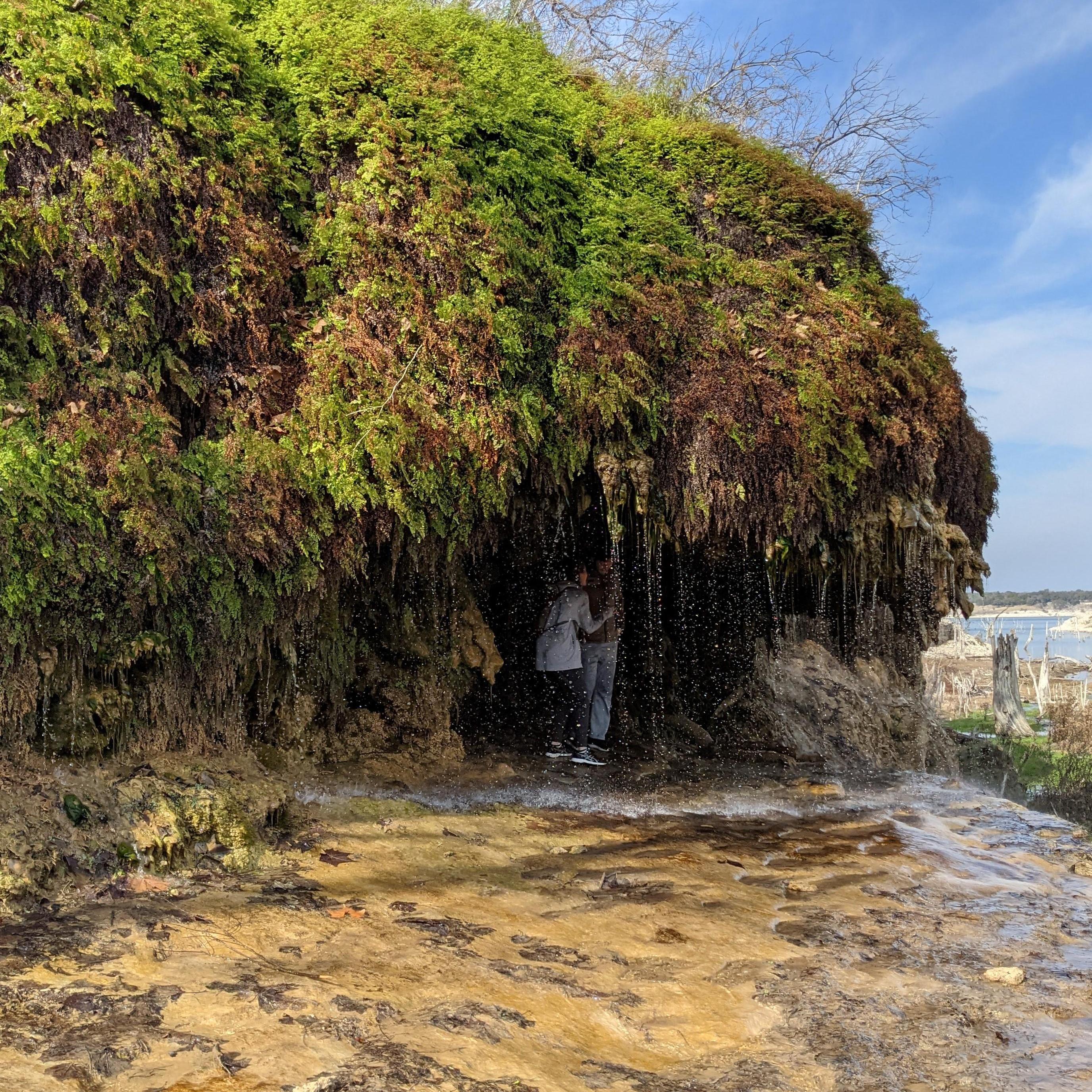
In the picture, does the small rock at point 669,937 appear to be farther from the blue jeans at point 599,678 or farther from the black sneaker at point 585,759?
the blue jeans at point 599,678

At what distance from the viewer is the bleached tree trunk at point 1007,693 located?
19.4 meters

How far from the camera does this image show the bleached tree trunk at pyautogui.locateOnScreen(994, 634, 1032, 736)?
764 inches

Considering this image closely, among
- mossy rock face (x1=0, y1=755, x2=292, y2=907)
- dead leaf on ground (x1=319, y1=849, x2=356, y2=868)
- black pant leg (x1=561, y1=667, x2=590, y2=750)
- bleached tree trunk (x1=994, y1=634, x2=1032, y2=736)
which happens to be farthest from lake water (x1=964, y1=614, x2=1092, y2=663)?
mossy rock face (x1=0, y1=755, x2=292, y2=907)

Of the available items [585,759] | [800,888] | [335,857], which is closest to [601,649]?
[585,759]

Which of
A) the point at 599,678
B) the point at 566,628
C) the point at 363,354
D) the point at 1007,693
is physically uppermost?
the point at 363,354

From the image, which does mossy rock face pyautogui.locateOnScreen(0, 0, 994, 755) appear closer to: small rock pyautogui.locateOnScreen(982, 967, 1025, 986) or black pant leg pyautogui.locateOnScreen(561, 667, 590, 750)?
black pant leg pyautogui.locateOnScreen(561, 667, 590, 750)

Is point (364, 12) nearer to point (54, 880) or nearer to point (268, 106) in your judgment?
point (268, 106)

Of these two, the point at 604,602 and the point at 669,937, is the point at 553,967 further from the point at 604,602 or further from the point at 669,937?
the point at 604,602

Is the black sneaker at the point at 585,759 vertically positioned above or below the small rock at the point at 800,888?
above

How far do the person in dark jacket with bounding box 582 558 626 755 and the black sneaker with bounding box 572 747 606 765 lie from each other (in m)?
0.30

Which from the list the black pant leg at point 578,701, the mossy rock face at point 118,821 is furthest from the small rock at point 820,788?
the mossy rock face at point 118,821

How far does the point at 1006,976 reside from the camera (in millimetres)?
4191

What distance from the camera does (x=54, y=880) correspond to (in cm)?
455

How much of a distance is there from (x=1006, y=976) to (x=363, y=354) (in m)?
5.38
